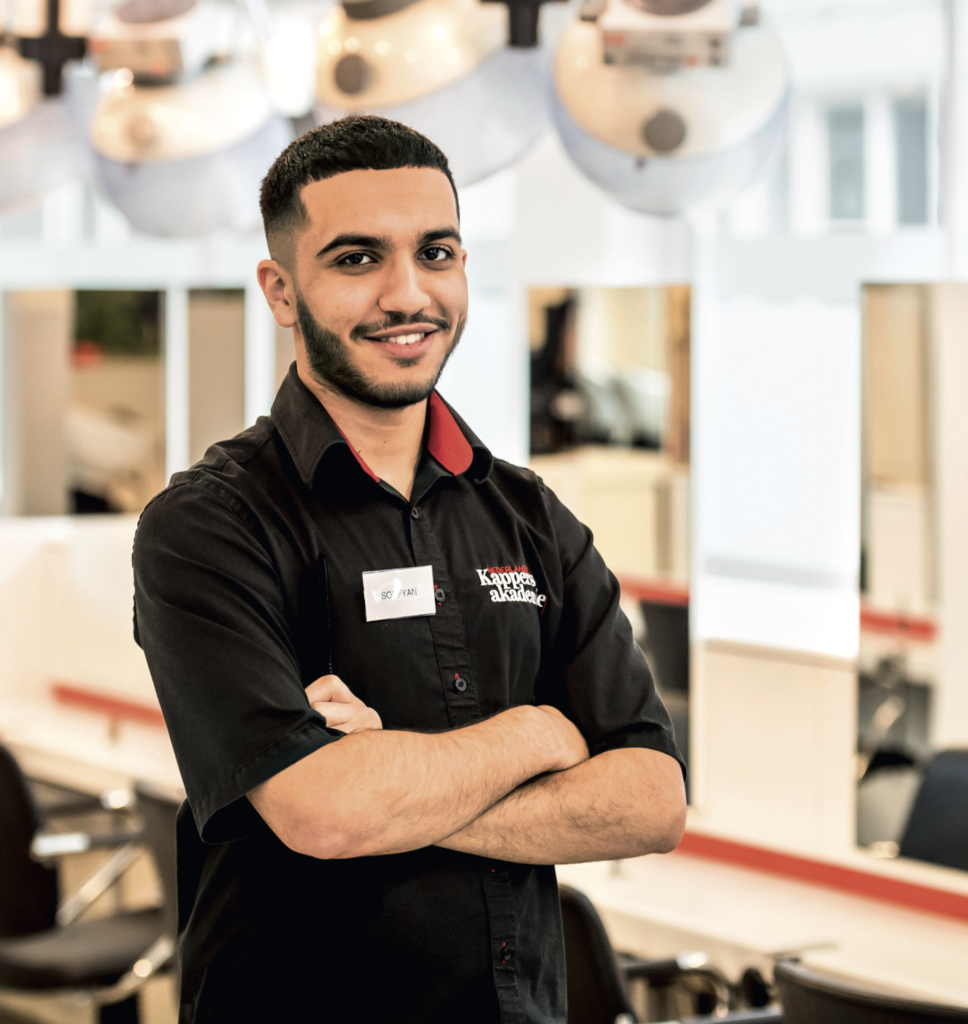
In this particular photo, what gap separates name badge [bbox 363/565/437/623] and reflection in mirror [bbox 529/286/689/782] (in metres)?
1.92

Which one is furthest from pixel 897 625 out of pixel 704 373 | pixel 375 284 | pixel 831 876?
pixel 375 284

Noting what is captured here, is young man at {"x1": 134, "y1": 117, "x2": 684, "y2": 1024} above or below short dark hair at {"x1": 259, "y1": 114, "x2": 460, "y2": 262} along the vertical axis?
below

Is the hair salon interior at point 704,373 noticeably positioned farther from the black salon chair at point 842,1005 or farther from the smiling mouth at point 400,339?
the smiling mouth at point 400,339

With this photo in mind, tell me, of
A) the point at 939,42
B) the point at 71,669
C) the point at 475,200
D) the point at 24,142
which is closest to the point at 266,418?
the point at 24,142

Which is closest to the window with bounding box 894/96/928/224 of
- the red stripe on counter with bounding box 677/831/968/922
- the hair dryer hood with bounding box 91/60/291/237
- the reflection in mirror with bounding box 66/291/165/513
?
the hair dryer hood with bounding box 91/60/291/237

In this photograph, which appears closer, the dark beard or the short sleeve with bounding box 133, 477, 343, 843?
the short sleeve with bounding box 133, 477, 343, 843

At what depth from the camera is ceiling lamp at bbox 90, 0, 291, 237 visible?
257cm

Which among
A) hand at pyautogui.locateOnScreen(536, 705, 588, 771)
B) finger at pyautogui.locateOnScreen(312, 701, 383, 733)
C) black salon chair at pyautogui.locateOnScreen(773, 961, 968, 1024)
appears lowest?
black salon chair at pyautogui.locateOnScreen(773, 961, 968, 1024)

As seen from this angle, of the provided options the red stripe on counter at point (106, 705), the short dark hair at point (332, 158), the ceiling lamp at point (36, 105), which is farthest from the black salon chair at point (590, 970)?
the red stripe on counter at point (106, 705)

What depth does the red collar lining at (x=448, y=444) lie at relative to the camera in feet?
4.88

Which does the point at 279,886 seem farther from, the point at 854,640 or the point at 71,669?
the point at 71,669

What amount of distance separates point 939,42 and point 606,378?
105 centimetres

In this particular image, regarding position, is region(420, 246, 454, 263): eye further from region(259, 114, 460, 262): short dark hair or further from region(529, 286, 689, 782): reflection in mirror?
region(529, 286, 689, 782): reflection in mirror

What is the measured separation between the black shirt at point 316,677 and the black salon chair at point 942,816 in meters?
1.55
